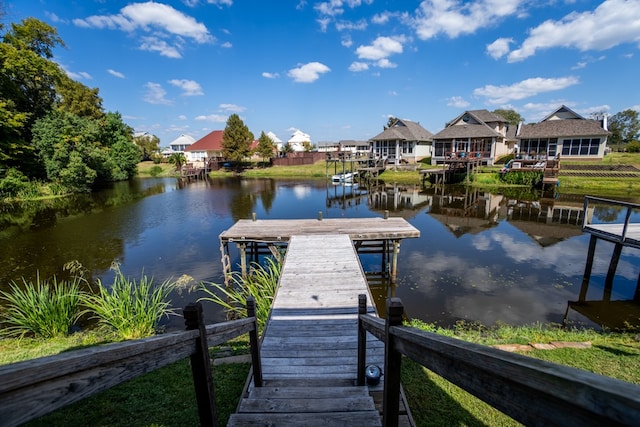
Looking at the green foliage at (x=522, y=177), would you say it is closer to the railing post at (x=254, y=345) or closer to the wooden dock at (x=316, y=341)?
the wooden dock at (x=316, y=341)

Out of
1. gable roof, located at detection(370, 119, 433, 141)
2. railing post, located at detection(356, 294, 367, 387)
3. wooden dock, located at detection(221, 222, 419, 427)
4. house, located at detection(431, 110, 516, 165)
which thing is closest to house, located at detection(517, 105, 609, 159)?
house, located at detection(431, 110, 516, 165)

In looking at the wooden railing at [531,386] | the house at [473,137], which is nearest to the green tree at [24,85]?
the wooden railing at [531,386]

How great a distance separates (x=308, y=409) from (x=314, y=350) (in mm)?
1909

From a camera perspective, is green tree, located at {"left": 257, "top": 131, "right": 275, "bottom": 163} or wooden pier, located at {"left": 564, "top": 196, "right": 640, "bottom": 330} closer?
wooden pier, located at {"left": 564, "top": 196, "right": 640, "bottom": 330}

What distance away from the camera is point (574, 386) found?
2.88 feet

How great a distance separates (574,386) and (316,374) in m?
3.98

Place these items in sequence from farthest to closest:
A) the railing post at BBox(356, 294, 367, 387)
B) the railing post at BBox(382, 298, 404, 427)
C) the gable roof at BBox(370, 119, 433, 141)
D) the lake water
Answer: the gable roof at BBox(370, 119, 433, 141) → the lake water → the railing post at BBox(356, 294, 367, 387) → the railing post at BBox(382, 298, 404, 427)

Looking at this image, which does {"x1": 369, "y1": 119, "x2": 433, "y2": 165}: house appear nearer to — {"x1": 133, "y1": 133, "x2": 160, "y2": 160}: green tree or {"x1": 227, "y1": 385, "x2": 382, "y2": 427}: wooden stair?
{"x1": 227, "y1": 385, "x2": 382, "y2": 427}: wooden stair

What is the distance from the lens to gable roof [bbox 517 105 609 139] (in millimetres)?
32125

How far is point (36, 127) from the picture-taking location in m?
28.5

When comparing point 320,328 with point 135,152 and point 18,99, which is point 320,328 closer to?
point 18,99

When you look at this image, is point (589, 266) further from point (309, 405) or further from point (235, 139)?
point (235, 139)

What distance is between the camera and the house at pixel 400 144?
138 ft

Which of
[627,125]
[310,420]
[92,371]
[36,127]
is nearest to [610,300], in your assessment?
[310,420]
